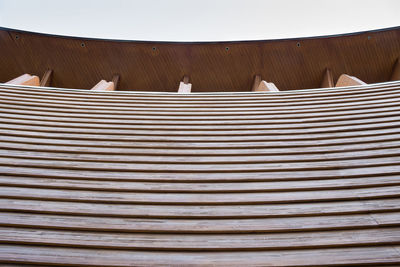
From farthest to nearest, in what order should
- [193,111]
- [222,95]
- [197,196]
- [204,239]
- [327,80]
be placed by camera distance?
[327,80]
[222,95]
[193,111]
[197,196]
[204,239]

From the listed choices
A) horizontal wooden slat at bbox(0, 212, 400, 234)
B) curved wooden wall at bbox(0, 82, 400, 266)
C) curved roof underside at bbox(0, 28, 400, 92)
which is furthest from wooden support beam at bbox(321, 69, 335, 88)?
horizontal wooden slat at bbox(0, 212, 400, 234)

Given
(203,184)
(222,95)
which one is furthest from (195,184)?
(222,95)

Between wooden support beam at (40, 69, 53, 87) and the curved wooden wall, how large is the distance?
418cm

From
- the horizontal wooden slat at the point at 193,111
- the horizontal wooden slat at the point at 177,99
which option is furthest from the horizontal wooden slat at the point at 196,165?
the horizontal wooden slat at the point at 177,99

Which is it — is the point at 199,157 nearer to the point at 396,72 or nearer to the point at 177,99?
the point at 177,99

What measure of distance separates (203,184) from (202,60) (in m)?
5.59

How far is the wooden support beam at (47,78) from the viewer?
7203 millimetres

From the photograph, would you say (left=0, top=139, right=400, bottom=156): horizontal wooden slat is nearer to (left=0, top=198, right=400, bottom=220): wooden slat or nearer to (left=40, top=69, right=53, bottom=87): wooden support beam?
(left=0, top=198, right=400, bottom=220): wooden slat

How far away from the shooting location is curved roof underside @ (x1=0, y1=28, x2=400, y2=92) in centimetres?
677

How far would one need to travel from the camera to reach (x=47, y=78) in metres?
7.32

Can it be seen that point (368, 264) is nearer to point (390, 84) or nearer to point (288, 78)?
point (390, 84)

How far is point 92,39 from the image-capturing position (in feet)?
22.8

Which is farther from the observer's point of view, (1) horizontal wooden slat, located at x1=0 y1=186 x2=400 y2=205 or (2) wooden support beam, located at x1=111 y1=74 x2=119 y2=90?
(2) wooden support beam, located at x1=111 y1=74 x2=119 y2=90

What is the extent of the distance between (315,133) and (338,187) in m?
0.85
